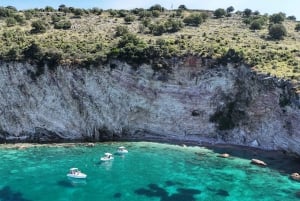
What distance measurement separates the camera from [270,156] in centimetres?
5969

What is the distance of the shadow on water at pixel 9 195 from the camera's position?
4369cm

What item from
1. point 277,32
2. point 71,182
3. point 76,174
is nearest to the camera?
point 71,182

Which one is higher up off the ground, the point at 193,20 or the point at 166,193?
the point at 193,20

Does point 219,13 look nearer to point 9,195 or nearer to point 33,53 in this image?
point 33,53

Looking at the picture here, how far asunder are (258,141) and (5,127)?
129ft

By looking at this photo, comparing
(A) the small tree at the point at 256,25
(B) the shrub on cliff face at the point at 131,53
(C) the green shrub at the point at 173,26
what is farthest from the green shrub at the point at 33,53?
(A) the small tree at the point at 256,25

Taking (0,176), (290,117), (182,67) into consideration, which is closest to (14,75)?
(0,176)

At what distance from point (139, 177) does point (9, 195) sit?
15156mm

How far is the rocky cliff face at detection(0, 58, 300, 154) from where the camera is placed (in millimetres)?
66562

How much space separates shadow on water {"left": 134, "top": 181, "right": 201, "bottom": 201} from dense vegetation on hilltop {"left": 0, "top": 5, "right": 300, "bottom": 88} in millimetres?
24453

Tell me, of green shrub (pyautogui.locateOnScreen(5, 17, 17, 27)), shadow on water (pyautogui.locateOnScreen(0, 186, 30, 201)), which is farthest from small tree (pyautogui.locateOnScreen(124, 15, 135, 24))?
shadow on water (pyautogui.locateOnScreen(0, 186, 30, 201))

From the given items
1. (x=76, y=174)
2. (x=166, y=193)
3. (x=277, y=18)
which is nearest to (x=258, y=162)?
(x=166, y=193)

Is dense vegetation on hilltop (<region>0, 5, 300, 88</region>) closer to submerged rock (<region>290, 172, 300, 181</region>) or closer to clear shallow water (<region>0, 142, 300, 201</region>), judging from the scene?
submerged rock (<region>290, 172, 300, 181</region>)

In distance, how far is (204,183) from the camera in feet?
164
